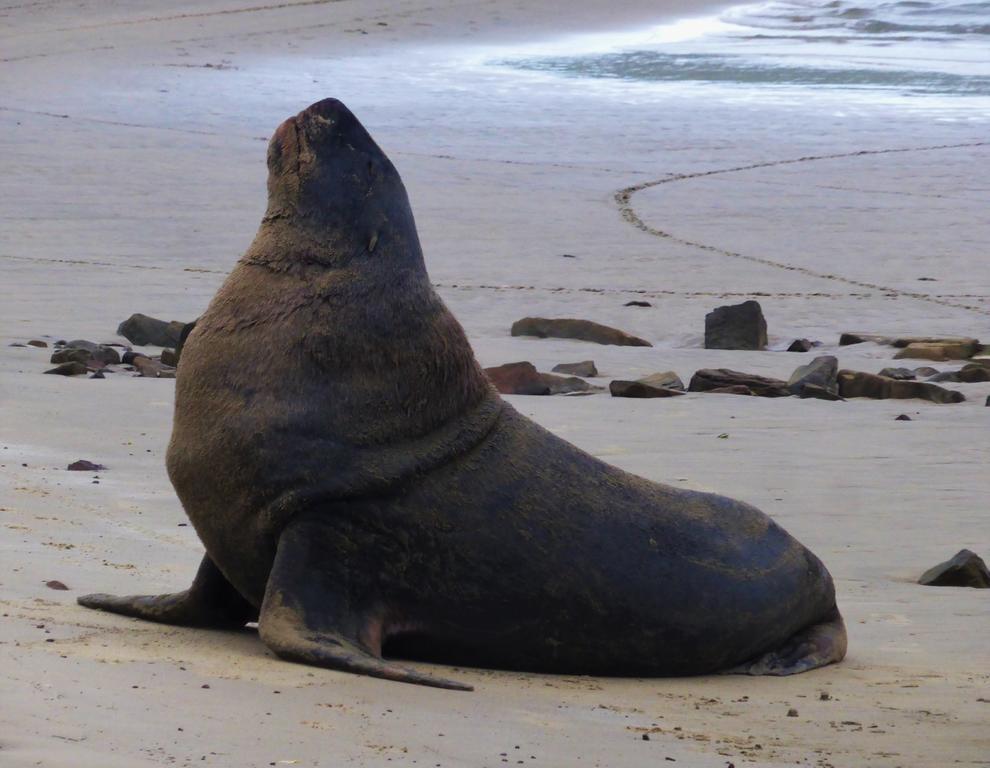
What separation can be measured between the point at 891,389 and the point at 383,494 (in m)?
5.48

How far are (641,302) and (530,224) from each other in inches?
142

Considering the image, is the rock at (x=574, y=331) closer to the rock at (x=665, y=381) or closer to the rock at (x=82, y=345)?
the rock at (x=665, y=381)

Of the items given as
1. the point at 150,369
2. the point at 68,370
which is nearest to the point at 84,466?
the point at 68,370

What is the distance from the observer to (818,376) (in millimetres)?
9250

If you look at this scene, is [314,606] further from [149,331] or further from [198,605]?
[149,331]

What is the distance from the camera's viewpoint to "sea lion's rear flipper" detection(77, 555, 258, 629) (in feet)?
14.4

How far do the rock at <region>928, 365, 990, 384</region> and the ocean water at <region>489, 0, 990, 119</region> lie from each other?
15192mm

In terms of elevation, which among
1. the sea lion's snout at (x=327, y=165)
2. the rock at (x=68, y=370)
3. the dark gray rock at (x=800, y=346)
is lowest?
the dark gray rock at (x=800, y=346)

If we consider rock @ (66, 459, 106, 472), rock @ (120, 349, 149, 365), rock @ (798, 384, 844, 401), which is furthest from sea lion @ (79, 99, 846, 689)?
rock @ (120, 349, 149, 365)

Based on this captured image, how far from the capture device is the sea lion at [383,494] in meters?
4.08

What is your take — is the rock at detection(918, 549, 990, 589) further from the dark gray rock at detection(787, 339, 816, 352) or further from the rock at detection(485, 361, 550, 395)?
the dark gray rock at detection(787, 339, 816, 352)

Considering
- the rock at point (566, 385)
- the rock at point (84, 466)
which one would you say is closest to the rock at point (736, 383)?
the rock at point (566, 385)

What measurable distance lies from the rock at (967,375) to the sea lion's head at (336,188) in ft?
19.4

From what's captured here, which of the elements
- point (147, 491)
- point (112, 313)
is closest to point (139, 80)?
point (112, 313)
